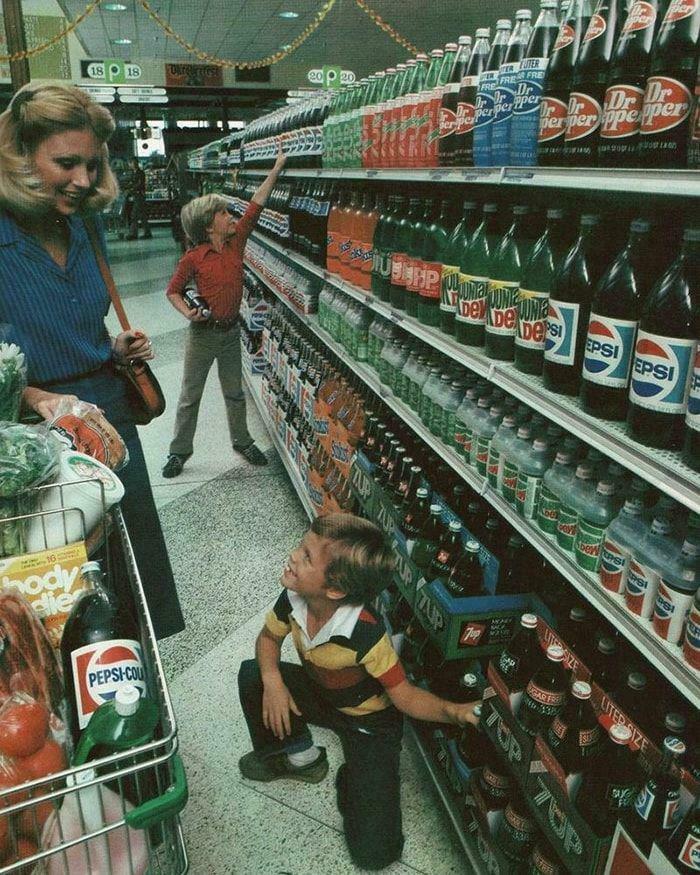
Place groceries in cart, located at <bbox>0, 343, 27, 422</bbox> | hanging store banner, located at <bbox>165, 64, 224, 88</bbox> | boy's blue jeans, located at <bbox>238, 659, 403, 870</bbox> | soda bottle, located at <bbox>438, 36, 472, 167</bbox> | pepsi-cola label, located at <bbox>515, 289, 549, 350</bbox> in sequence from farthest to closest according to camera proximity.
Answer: hanging store banner, located at <bbox>165, 64, 224, 88</bbox> < soda bottle, located at <bbox>438, 36, 472, 167</bbox> < boy's blue jeans, located at <bbox>238, 659, 403, 870</bbox> < pepsi-cola label, located at <bbox>515, 289, 549, 350</bbox> < groceries in cart, located at <bbox>0, 343, 27, 422</bbox>

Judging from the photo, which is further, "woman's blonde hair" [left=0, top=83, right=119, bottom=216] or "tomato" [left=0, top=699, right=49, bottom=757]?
"woman's blonde hair" [left=0, top=83, right=119, bottom=216]

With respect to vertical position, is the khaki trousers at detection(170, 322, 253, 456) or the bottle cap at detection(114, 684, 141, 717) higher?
the bottle cap at detection(114, 684, 141, 717)

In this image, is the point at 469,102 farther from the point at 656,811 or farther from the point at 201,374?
the point at 201,374

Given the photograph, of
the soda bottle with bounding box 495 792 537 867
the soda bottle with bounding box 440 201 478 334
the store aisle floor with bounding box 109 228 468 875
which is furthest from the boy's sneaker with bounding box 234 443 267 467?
the soda bottle with bounding box 495 792 537 867

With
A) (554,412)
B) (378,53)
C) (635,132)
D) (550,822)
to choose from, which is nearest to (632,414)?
(554,412)

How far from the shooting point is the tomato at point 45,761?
933mm

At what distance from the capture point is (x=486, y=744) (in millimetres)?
1957

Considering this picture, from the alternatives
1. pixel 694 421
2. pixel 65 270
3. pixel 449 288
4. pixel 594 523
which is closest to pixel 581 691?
pixel 594 523

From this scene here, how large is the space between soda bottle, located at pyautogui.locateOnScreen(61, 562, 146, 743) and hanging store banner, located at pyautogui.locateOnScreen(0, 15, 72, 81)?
11184mm

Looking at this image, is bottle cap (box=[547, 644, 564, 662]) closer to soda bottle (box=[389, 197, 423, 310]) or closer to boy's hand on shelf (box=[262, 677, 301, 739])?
boy's hand on shelf (box=[262, 677, 301, 739])

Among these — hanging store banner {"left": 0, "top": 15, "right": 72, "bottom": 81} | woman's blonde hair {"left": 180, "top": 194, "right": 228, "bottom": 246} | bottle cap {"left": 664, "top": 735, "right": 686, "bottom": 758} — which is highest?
hanging store banner {"left": 0, "top": 15, "right": 72, "bottom": 81}

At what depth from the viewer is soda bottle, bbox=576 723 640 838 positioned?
1.34 metres

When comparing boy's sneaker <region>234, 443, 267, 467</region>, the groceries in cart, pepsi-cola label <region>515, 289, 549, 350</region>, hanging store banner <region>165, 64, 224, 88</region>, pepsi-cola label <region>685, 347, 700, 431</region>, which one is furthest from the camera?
hanging store banner <region>165, 64, 224, 88</region>

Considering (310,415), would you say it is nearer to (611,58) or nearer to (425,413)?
(425,413)
